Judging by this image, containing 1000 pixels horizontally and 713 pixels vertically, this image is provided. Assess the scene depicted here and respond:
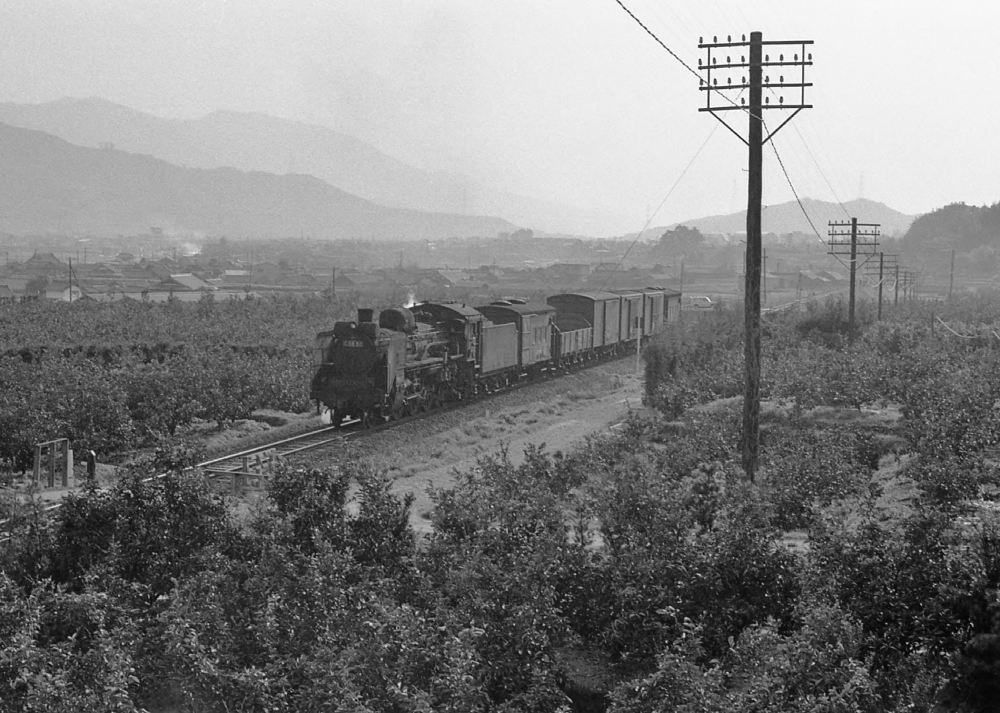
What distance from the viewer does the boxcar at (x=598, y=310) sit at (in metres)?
47.9

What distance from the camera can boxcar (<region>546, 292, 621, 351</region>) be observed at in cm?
4788

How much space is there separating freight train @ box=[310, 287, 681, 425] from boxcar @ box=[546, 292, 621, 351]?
0.17ft

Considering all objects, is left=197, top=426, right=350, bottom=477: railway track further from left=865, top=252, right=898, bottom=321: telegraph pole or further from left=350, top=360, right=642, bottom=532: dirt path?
left=865, top=252, right=898, bottom=321: telegraph pole

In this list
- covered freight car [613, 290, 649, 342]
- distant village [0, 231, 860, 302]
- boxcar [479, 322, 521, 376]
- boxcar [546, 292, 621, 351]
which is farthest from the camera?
distant village [0, 231, 860, 302]

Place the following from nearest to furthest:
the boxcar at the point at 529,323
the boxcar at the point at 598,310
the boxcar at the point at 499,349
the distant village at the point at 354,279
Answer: the boxcar at the point at 499,349, the boxcar at the point at 529,323, the boxcar at the point at 598,310, the distant village at the point at 354,279

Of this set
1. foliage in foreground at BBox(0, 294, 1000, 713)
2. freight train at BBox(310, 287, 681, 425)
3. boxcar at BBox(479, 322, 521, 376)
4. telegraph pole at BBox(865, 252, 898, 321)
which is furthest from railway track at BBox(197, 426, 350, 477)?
telegraph pole at BBox(865, 252, 898, 321)

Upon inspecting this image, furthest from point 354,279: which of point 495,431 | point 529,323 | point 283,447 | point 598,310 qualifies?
point 283,447

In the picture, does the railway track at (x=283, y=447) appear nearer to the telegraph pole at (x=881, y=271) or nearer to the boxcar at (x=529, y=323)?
the boxcar at (x=529, y=323)

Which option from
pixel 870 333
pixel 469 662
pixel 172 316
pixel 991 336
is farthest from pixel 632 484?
pixel 172 316

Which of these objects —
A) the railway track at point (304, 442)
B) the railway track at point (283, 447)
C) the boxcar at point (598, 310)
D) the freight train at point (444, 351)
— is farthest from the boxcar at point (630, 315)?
the railway track at point (283, 447)

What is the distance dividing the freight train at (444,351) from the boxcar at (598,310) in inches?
2.1

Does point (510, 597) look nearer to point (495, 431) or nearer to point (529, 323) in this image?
point (495, 431)

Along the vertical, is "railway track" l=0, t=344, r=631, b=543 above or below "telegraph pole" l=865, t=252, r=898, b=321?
below

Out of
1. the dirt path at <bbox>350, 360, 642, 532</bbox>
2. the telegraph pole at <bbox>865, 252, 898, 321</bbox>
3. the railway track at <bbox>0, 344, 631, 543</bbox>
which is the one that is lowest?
the dirt path at <bbox>350, 360, 642, 532</bbox>
